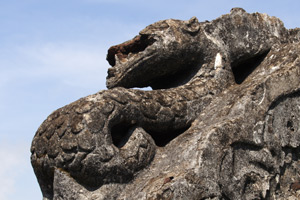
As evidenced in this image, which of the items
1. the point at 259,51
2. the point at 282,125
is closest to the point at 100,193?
the point at 282,125

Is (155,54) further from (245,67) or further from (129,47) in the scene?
(245,67)

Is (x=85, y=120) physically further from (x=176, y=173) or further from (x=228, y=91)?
Answer: (x=228, y=91)

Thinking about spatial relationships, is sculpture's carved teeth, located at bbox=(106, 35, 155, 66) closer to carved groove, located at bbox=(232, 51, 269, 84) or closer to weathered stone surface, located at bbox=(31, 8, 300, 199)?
weathered stone surface, located at bbox=(31, 8, 300, 199)

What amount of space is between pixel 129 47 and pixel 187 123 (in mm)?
1253

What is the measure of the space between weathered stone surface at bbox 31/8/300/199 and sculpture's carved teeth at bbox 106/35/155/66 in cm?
1

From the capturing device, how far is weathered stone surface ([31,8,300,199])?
589 centimetres

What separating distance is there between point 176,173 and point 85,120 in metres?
1.03

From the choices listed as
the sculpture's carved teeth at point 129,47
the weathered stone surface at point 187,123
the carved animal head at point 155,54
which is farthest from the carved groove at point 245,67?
the sculpture's carved teeth at point 129,47

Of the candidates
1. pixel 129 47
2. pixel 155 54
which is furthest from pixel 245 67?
pixel 129 47

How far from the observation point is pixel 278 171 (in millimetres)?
6539

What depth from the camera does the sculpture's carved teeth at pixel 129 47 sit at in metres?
7.24

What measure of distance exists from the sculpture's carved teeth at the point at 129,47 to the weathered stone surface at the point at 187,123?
13mm

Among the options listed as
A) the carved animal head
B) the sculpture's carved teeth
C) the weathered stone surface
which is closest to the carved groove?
the weathered stone surface

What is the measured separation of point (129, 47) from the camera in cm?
736
